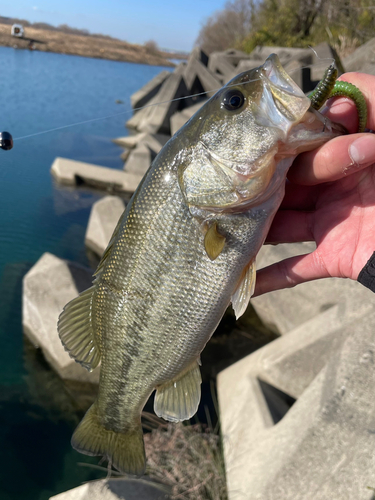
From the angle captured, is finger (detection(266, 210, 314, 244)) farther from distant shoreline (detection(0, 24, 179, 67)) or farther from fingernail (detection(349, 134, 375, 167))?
distant shoreline (detection(0, 24, 179, 67))

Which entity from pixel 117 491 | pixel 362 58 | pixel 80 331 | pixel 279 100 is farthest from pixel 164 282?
pixel 362 58

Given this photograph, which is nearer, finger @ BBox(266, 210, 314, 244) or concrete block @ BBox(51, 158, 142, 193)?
finger @ BBox(266, 210, 314, 244)

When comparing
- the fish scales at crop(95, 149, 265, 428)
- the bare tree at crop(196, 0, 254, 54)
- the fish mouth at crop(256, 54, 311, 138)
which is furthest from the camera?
the bare tree at crop(196, 0, 254, 54)

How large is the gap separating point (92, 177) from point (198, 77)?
31.4 ft

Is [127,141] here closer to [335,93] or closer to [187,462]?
[187,462]

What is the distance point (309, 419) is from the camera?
3.14m

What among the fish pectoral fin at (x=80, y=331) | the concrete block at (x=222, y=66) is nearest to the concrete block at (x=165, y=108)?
the concrete block at (x=222, y=66)

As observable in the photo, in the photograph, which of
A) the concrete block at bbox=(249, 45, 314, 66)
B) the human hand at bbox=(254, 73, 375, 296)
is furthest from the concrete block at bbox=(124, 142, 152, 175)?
the human hand at bbox=(254, 73, 375, 296)

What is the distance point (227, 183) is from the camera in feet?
6.11

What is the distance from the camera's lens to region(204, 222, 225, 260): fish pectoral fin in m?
1.87

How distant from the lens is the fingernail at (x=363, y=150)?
1.71 meters

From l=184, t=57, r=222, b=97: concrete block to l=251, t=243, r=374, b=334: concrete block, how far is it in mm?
13590

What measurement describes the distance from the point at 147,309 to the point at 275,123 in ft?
3.75

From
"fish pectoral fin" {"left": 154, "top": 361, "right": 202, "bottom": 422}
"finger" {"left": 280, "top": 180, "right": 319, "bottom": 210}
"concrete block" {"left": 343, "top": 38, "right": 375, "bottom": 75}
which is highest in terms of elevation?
"concrete block" {"left": 343, "top": 38, "right": 375, "bottom": 75}
